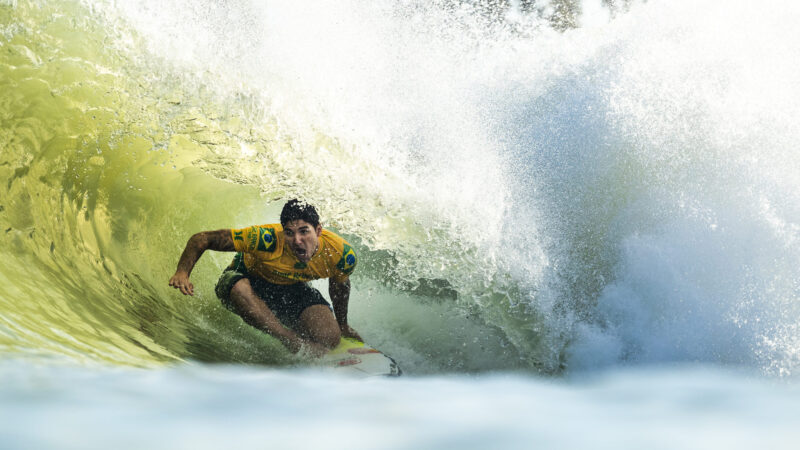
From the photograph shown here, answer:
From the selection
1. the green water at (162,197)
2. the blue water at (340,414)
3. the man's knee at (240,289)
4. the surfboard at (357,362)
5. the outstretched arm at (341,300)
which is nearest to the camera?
the blue water at (340,414)

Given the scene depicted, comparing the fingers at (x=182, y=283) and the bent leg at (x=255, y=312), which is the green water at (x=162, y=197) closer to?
the bent leg at (x=255, y=312)

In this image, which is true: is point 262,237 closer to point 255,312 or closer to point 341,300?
point 255,312

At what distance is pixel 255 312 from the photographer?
2.93m

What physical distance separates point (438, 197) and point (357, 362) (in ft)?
3.98

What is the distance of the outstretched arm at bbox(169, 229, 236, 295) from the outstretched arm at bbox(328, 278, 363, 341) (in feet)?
1.76

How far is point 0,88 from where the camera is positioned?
3.12 m

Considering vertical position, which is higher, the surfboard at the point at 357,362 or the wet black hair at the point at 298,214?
Result: the wet black hair at the point at 298,214

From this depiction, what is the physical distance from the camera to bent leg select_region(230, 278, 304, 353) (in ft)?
9.49

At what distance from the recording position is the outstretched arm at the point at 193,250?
2.58 m

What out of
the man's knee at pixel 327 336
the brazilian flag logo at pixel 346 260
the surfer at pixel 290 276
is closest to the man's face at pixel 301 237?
the surfer at pixel 290 276

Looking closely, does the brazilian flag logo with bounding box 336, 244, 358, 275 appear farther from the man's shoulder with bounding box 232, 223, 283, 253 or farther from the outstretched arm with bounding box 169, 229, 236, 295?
the outstretched arm with bounding box 169, 229, 236, 295

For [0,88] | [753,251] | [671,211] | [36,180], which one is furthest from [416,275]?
[0,88]

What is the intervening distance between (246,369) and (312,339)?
0.49 m

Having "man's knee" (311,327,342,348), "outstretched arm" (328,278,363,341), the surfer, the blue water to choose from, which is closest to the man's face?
the surfer
